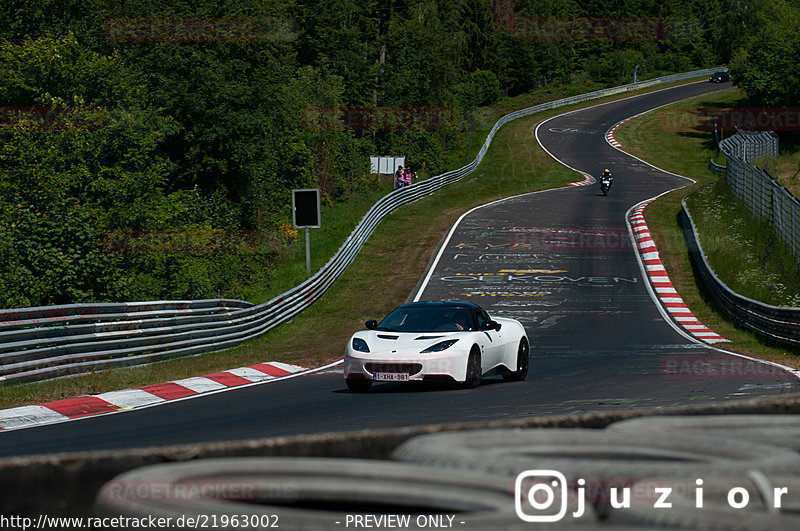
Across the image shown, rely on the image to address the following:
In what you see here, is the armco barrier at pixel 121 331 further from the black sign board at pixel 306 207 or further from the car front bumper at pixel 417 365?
the car front bumper at pixel 417 365

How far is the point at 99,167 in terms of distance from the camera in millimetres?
50469

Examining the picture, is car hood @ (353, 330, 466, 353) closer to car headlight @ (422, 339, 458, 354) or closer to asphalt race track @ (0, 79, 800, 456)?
car headlight @ (422, 339, 458, 354)

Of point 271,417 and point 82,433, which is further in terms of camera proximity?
point 271,417

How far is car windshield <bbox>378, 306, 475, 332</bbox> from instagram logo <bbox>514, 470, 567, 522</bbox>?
11.3 m

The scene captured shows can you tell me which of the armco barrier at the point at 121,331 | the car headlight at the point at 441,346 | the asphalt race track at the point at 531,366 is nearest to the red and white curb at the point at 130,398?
the asphalt race track at the point at 531,366

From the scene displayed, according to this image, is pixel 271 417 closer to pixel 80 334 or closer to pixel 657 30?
pixel 80 334

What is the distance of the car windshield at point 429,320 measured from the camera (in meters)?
14.8

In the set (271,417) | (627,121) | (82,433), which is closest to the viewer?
(82,433)

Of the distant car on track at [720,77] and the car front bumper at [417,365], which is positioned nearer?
the car front bumper at [417,365]

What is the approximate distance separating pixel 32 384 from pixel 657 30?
153 meters

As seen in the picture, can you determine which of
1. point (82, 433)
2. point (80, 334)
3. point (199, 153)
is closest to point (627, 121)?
point (199, 153)

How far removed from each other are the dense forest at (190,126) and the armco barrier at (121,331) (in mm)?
13924

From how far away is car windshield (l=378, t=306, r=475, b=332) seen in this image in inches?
584

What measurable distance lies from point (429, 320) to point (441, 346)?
1.24m
